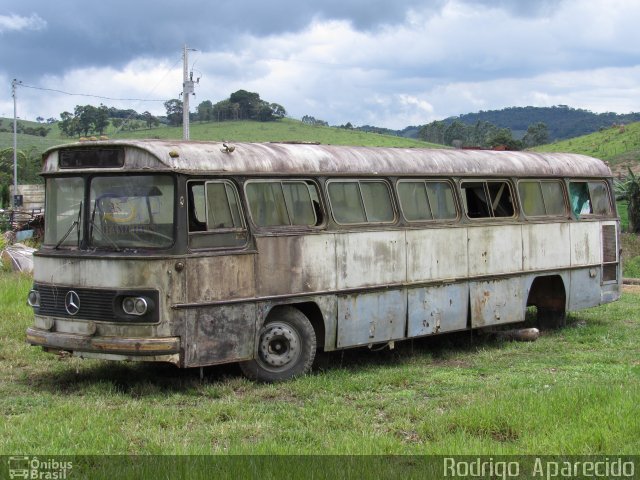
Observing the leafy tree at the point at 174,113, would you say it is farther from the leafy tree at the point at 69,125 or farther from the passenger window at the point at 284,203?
the passenger window at the point at 284,203

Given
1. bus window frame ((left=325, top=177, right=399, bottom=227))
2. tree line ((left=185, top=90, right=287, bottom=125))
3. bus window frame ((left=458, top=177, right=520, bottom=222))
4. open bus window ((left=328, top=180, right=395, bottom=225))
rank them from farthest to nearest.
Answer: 1. tree line ((left=185, top=90, right=287, bottom=125))
2. bus window frame ((left=458, top=177, right=520, bottom=222))
3. open bus window ((left=328, top=180, right=395, bottom=225))
4. bus window frame ((left=325, top=177, right=399, bottom=227))

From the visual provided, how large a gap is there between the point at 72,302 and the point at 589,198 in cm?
867

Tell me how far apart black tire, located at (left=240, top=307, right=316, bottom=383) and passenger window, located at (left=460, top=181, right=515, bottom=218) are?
3.32 metres

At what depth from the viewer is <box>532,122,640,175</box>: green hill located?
4650 cm

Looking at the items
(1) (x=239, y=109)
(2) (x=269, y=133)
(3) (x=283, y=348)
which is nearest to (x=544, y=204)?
(3) (x=283, y=348)

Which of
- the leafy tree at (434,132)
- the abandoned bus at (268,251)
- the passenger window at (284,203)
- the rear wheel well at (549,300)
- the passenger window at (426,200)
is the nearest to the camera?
the abandoned bus at (268,251)

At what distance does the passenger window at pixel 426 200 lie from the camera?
1145cm

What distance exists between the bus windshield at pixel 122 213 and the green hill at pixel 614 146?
37664 mm

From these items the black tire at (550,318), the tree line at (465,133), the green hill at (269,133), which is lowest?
the black tire at (550,318)

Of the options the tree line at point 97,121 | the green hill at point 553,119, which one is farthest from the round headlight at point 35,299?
the green hill at point 553,119

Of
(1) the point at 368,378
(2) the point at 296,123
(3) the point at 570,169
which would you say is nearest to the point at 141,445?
(1) the point at 368,378

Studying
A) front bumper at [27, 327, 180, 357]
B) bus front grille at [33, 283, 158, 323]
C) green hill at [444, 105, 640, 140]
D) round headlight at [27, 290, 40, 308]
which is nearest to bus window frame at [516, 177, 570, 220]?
front bumper at [27, 327, 180, 357]

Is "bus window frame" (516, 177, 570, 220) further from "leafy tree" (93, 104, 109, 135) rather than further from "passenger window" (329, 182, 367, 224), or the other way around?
"leafy tree" (93, 104, 109, 135)

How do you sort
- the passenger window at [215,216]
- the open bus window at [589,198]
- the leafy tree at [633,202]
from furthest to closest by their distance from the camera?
the leafy tree at [633,202]
the open bus window at [589,198]
the passenger window at [215,216]
